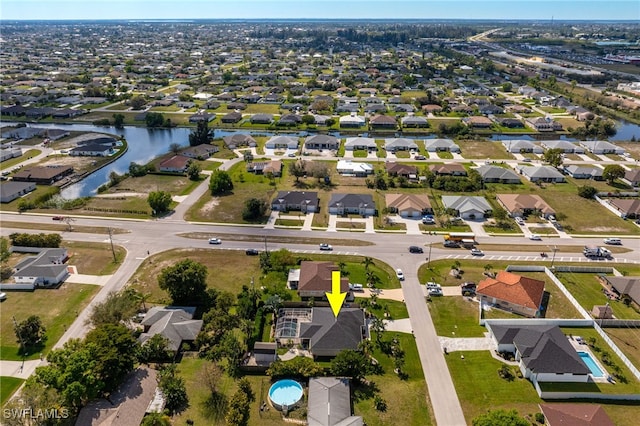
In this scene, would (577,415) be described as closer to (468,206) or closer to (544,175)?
(468,206)

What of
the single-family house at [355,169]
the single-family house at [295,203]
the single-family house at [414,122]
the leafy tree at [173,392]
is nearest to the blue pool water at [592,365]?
the leafy tree at [173,392]

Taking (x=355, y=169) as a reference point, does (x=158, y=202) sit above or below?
below

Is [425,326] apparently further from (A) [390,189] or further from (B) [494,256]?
(A) [390,189]

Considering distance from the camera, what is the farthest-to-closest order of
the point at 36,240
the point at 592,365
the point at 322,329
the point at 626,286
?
the point at 36,240, the point at 626,286, the point at 322,329, the point at 592,365

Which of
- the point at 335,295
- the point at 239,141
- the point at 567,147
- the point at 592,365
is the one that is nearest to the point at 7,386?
the point at 335,295

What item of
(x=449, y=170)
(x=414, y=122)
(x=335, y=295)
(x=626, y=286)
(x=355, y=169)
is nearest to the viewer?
(x=335, y=295)

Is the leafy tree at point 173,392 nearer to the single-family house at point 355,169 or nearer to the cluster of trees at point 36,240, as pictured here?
the cluster of trees at point 36,240

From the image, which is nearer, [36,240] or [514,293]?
[514,293]
